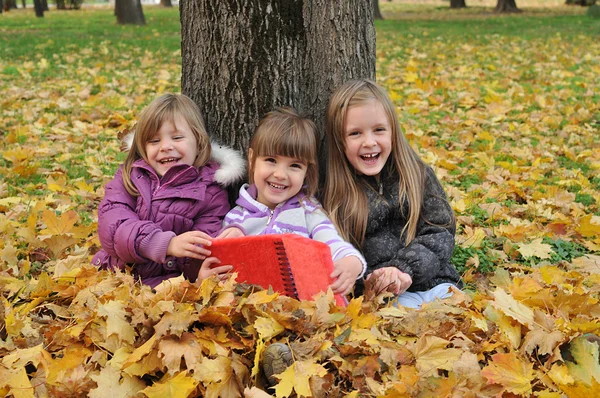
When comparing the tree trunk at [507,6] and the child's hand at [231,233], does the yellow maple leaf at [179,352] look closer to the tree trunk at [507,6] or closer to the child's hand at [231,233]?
the child's hand at [231,233]

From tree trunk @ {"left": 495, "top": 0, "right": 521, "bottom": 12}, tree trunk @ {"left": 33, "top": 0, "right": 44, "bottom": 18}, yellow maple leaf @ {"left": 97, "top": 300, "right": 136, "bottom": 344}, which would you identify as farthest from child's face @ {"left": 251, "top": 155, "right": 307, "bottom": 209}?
tree trunk @ {"left": 495, "top": 0, "right": 521, "bottom": 12}

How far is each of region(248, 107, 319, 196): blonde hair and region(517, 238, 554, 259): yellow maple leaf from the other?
127cm

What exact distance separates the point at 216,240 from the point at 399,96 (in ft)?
18.9

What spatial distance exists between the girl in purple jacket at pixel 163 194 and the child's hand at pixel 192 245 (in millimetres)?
75

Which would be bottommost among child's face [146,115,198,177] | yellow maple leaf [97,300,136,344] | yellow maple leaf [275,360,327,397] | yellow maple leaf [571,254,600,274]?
yellow maple leaf [571,254,600,274]

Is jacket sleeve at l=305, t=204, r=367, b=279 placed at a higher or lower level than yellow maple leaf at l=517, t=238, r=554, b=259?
higher

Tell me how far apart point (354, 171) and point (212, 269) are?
940mm

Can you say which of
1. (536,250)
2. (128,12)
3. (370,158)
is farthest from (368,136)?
(128,12)

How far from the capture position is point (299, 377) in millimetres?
2051

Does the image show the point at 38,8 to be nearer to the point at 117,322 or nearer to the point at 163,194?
the point at 163,194

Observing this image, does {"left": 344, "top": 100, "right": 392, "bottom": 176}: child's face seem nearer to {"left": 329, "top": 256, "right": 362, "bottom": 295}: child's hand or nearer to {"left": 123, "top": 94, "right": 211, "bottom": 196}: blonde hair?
{"left": 329, "top": 256, "right": 362, "bottom": 295}: child's hand

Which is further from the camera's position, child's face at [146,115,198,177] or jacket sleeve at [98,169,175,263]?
child's face at [146,115,198,177]

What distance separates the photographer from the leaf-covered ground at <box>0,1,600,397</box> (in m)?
2.10

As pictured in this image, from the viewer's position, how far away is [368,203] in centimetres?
316
